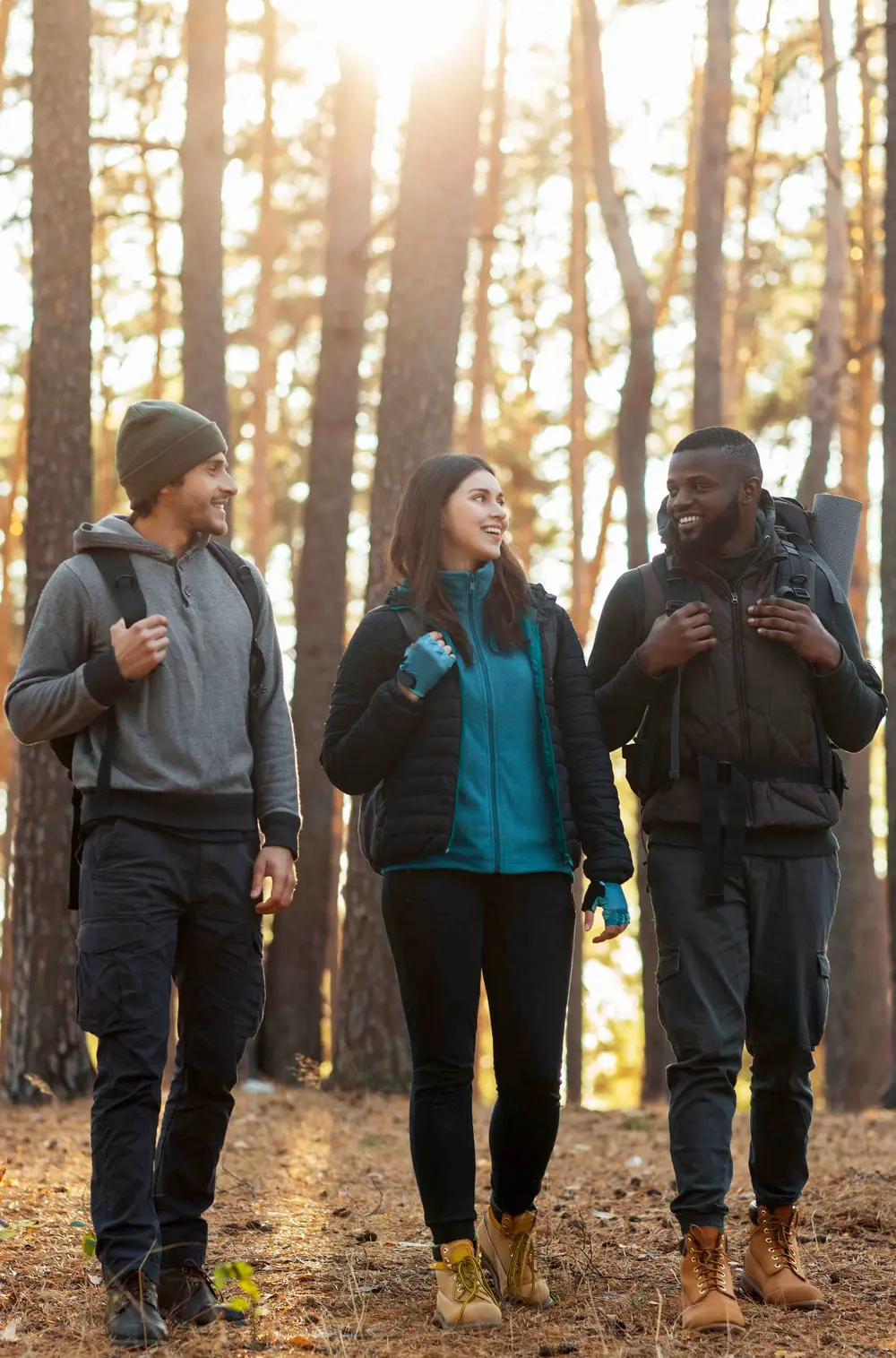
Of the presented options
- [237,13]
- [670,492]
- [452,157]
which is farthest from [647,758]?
[237,13]

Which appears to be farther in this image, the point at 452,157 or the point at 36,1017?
the point at 452,157

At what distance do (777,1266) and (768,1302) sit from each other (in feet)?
0.36

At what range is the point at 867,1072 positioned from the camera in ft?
48.2

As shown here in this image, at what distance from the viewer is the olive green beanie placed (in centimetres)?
484

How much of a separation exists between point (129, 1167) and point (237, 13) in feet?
54.3

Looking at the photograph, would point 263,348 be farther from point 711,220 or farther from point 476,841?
point 476,841

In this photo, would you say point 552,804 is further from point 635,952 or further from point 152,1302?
point 635,952

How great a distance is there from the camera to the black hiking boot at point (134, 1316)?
4223 mm

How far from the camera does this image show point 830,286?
584 inches

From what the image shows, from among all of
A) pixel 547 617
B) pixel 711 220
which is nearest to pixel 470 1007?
pixel 547 617

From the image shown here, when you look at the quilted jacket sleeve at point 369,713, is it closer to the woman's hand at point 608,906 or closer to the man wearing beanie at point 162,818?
the man wearing beanie at point 162,818

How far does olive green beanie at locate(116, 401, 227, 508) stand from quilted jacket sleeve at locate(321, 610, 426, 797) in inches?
29.1

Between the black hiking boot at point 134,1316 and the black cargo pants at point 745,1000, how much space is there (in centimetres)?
153

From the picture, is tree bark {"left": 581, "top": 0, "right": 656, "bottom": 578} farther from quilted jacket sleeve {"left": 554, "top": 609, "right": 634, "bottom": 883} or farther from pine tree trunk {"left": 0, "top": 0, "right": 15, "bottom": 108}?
quilted jacket sleeve {"left": 554, "top": 609, "right": 634, "bottom": 883}
